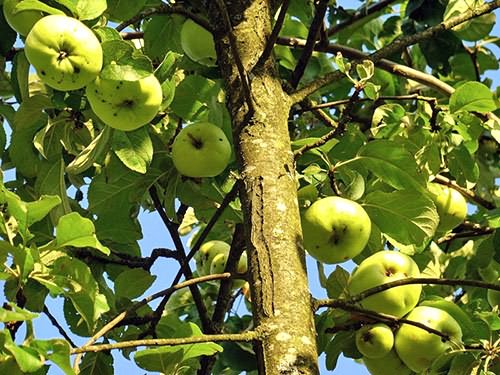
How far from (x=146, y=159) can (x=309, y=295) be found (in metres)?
0.55

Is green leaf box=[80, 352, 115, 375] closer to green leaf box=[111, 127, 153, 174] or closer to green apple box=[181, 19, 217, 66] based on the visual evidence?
green leaf box=[111, 127, 153, 174]

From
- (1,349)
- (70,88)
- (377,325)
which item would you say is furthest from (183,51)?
(1,349)

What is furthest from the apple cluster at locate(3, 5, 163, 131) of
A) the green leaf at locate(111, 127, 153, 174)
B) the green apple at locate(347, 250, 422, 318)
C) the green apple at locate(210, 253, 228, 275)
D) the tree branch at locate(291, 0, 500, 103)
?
the green apple at locate(210, 253, 228, 275)

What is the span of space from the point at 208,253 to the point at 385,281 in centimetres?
103

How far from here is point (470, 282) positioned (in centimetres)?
180

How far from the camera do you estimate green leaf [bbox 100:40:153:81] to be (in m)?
1.80

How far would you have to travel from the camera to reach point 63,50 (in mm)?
1725

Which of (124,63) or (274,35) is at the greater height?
(274,35)

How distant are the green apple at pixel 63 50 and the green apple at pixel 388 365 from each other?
1012mm

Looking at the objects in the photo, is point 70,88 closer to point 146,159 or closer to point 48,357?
point 146,159

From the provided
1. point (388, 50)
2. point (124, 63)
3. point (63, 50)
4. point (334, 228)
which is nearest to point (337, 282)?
point (334, 228)

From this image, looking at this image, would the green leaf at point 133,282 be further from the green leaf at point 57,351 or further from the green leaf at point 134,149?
the green leaf at point 57,351

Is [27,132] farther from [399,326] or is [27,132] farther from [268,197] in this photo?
[399,326]

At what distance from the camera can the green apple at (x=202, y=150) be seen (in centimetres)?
215
